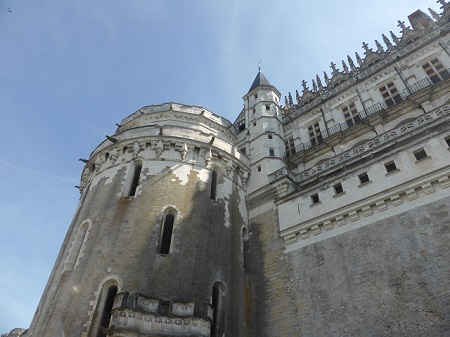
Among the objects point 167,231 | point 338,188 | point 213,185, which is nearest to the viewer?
point 338,188

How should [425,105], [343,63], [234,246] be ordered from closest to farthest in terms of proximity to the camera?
[234,246], [425,105], [343,63]

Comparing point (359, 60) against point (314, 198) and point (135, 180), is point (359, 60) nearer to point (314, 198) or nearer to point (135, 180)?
point (314, 198)

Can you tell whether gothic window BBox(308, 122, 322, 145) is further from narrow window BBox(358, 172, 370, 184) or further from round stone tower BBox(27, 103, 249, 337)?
narrow window BBox(358, 172, 370, 184)

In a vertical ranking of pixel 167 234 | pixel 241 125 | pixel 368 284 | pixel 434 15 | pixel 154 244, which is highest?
pixel 434 15

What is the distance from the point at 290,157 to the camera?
974 inches

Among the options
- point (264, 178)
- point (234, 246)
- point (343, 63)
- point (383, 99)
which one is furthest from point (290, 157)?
point (343, 63)

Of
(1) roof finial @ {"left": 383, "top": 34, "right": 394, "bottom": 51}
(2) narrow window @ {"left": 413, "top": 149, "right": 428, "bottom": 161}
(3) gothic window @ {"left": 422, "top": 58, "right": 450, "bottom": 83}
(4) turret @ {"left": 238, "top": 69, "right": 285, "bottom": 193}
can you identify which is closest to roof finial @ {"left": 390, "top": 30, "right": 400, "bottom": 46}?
(1) roof finial @ {"left": 383, "top": 34, "right": 394, "bottom": 51}

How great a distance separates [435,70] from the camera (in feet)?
71.3

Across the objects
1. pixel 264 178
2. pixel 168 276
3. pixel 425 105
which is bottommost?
pixel 168 276

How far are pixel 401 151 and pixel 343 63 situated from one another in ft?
57.2

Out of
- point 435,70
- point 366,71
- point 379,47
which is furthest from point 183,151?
point 379,47

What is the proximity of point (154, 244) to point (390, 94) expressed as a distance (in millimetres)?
18239

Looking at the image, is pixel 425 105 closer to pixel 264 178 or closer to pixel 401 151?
pixel 401 151

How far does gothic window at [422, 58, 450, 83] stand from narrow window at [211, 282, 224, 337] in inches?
718
